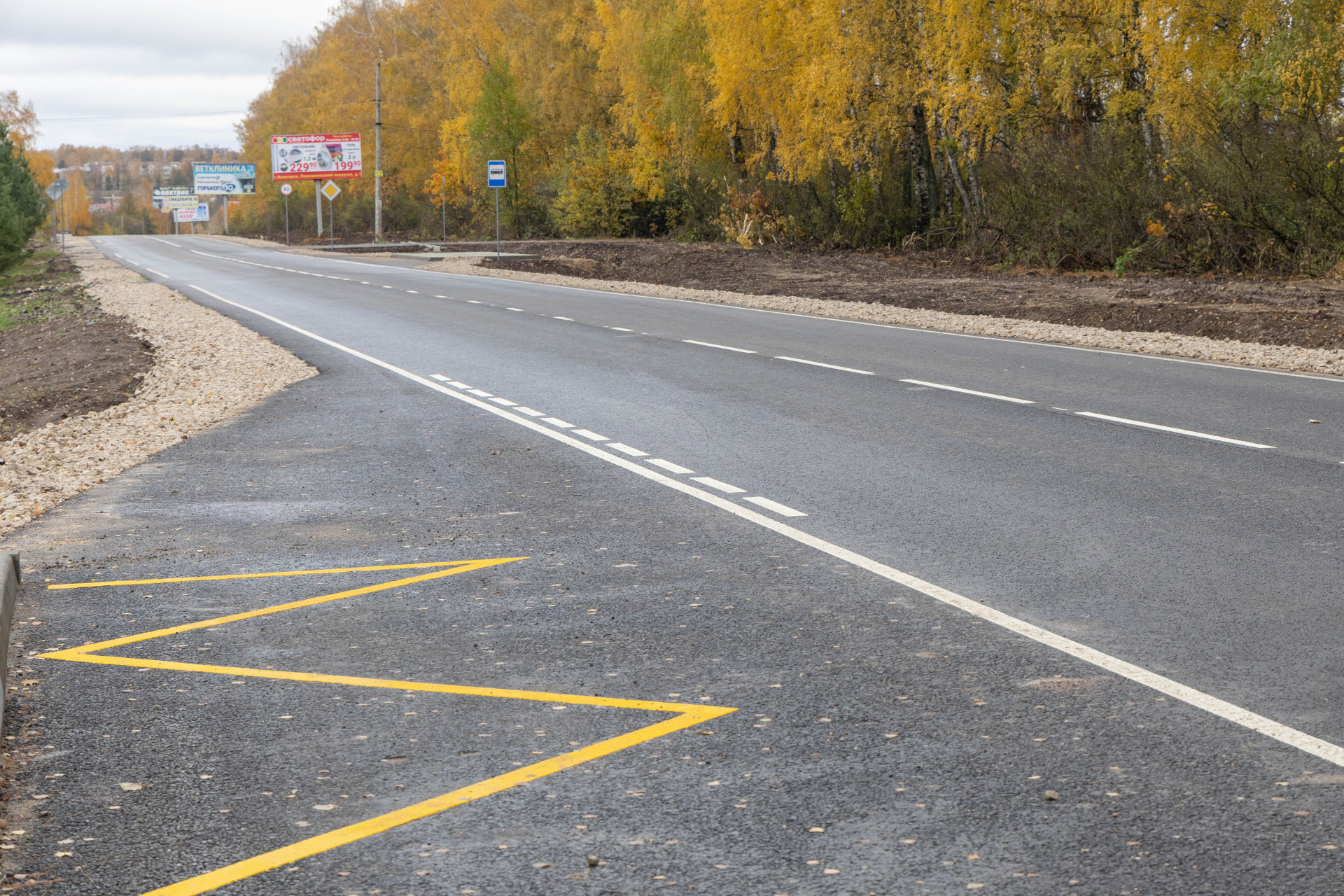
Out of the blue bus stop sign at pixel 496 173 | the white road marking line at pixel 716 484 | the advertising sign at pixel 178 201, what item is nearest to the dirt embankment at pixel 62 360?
the white road marking line at pixel 716 484

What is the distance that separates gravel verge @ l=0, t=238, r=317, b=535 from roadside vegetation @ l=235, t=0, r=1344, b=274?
1833cm

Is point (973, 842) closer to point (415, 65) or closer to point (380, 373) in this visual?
point (380, 373)

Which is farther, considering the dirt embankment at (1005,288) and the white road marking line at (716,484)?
the dirt embankment at (1005,288)

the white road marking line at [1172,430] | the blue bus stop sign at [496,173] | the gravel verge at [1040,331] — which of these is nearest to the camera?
the white road marking line at [1172,430]

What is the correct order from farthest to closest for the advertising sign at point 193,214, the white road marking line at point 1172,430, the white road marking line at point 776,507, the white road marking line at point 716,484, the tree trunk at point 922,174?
the advertising sign at point 193,214 < the tree trunk at point 922,174 < the white road marking line at point 1172,430 < the white road marking line at point 716,484 < the white road marking line at point 776,507

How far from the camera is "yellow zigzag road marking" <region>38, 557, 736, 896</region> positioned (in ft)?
11.0

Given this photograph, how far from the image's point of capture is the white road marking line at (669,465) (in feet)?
28.7

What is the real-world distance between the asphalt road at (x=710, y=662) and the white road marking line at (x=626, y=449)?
2.2 inches

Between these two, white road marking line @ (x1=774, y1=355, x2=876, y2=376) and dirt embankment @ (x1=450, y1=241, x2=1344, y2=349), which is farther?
dirt embankment @ (x1=450, y1=241, x2=1344, y2=349)

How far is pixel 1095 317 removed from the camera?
19.6m

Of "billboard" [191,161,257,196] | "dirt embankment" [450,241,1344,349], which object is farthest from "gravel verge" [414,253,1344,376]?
"billboard" [191,161,257,196]

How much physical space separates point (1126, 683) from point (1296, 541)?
2.58m

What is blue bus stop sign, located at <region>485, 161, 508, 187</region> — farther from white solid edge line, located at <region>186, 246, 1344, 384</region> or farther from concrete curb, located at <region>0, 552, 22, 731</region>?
concrete curb, located at <region>0, 552, 22, 731</region>

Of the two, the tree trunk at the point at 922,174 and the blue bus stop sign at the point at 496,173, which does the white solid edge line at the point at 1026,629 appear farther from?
the tree trunk at the point at 922,174
